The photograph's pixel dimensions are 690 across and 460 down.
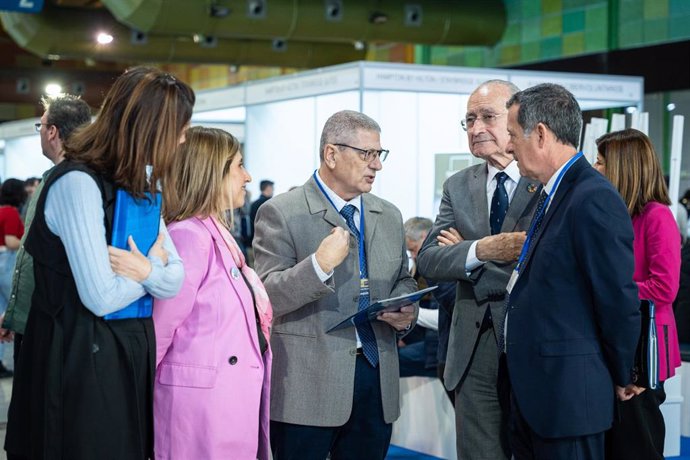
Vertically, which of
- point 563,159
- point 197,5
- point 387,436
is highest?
point 197,5

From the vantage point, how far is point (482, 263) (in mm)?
3025

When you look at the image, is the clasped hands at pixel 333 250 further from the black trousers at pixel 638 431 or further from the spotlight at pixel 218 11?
the spotlight at pixel 218 11

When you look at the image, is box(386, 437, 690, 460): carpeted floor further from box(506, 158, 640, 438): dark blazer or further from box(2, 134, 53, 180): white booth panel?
box(2, 134, 53, 180): white booth panel

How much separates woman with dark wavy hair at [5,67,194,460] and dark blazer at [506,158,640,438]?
0.97 metres

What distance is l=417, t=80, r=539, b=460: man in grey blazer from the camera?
304 cm

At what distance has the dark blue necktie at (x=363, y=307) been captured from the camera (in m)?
3.10

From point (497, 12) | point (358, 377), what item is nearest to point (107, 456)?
point (358, 377)

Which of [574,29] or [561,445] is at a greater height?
[574,29]

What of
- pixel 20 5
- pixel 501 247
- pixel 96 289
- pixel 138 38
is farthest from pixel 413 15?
pixel 96 289

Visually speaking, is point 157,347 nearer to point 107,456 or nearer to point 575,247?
point 107,456

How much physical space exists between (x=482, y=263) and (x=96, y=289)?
130 centimetres

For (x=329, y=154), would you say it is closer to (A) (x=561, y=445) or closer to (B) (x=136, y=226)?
(B) (x=136, y=226)

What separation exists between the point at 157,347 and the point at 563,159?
3.99 feet

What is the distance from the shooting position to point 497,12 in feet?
45.9
